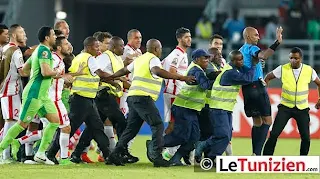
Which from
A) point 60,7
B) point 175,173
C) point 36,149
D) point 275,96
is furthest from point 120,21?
point 175,173

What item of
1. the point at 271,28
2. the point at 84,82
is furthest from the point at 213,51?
the point at 271,28

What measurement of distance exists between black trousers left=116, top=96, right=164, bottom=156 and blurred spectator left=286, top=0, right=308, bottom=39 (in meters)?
15.8

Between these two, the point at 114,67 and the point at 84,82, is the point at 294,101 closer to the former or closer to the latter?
the point at 114,67

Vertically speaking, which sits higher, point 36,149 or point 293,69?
point 293,69

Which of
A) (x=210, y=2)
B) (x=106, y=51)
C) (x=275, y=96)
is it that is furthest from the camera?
(x=210, y=2)

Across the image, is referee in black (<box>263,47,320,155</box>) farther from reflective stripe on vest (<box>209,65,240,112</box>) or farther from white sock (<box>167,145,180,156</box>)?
white sock (<box>167,145,180,156</box>)

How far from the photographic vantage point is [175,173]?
682 inches

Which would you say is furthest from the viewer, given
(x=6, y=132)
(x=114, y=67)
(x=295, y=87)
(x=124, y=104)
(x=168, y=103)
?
(x=124, y=104)

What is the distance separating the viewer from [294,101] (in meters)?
19.4

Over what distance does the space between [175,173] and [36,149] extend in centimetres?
377

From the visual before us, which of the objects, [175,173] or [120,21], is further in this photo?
[120,21]

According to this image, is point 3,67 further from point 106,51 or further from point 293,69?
point 293,69

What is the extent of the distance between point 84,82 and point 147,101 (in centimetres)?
128

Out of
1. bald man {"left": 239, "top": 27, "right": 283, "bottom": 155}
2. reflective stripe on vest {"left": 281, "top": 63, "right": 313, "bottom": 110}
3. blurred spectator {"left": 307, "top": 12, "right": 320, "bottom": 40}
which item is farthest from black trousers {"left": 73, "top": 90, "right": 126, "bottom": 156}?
blurred spectator {"left": 307, "top": 12, "right": 320, "bottom": 40}
